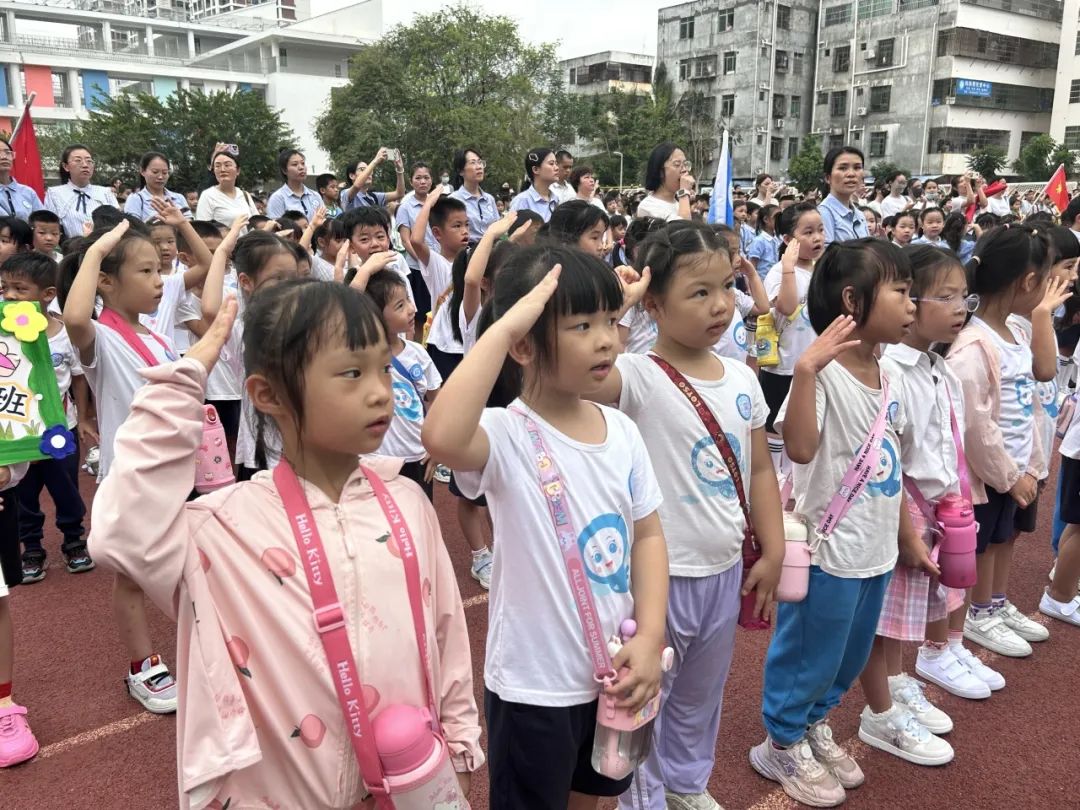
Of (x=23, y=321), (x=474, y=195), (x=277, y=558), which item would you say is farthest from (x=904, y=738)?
(x=474, y=195)

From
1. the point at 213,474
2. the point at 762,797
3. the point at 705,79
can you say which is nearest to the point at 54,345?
the point at 213,474

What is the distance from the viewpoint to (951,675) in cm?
311

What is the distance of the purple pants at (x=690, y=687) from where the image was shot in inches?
83.9

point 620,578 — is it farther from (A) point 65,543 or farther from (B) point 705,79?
(B) point 705,79

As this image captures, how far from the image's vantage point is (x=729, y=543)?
214 centimetres

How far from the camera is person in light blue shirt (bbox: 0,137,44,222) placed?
7.13 m

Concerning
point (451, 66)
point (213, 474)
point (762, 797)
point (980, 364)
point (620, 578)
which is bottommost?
point (762, 797)

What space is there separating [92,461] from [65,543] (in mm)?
1438

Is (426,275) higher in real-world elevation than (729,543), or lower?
higher

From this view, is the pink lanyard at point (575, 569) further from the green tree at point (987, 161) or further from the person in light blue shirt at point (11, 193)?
the green tree at point (987, 161)

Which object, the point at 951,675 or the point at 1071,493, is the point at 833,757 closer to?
the point at 951,675

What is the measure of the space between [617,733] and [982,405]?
2128 millimetres

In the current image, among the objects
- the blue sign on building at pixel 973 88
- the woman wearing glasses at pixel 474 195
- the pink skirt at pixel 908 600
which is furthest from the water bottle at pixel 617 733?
the blue sign on building at pixel 973 88

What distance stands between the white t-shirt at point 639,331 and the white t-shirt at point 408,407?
3.54 feet
